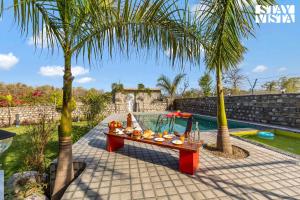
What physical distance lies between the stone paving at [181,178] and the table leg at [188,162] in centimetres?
12

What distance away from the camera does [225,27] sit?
337 cm

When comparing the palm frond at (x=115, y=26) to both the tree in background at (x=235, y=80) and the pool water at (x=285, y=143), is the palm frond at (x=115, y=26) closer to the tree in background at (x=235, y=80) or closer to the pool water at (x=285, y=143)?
the pool water at (x=285, y=143)

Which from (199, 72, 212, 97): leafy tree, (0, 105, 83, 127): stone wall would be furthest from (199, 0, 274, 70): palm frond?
(199, 72, 212, 97): leafy tree

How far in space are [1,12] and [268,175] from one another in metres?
4.66

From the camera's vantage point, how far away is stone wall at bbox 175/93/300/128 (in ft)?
25.7

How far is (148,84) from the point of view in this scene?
969 inches

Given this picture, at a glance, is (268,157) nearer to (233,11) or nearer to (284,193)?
(284,193)

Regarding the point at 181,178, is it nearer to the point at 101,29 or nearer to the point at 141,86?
the point at 101,29

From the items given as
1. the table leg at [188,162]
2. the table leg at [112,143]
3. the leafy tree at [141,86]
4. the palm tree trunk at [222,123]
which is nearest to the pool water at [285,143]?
the palm tree trunk at [222,123]

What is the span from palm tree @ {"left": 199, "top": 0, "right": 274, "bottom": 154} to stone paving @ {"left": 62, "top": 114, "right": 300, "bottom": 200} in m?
2.20

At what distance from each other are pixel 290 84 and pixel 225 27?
42.8 ft

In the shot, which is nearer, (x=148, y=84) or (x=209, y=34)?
(x=209, y=34)

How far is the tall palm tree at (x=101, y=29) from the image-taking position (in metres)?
2.21

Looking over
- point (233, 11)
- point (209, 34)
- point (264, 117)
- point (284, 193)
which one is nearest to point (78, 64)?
point (209, 34)
